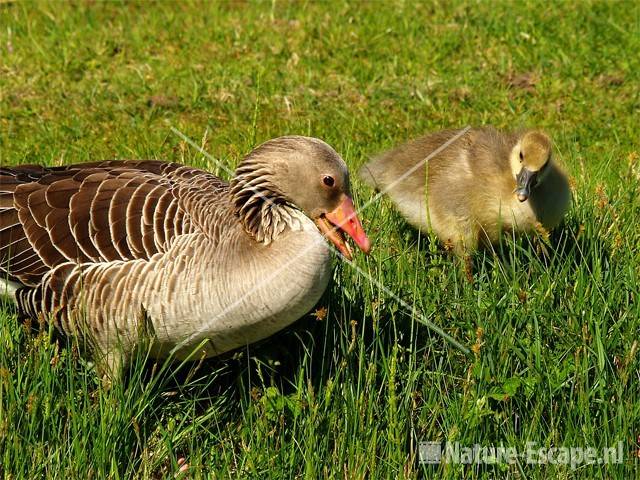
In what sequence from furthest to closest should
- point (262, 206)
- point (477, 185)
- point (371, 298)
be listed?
point (477, 185)
point (371, 298)
point (262, 206)

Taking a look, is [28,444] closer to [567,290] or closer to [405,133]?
[567,290]

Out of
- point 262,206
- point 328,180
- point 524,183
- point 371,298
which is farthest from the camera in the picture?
point 524,183

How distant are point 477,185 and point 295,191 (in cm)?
177

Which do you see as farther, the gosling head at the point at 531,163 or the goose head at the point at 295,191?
the gosling head at the point at 531,163

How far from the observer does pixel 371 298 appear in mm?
4875

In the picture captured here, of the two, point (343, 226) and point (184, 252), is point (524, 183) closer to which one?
point (343, 226)

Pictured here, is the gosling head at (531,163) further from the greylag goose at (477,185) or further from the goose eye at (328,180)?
the goose eye at (328,180)

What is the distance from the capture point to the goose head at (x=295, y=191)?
4445 millimetres

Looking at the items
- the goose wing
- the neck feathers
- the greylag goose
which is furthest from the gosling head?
the goose wing

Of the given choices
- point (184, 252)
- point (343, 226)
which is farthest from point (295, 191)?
point (184, 252)

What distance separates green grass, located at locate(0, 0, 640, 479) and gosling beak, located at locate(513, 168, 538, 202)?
35cm

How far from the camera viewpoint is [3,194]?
500 cm

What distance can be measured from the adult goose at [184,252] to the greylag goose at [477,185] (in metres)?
1.06

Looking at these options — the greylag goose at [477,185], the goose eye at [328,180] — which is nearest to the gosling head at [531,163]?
the greylag goose at [477,185]
